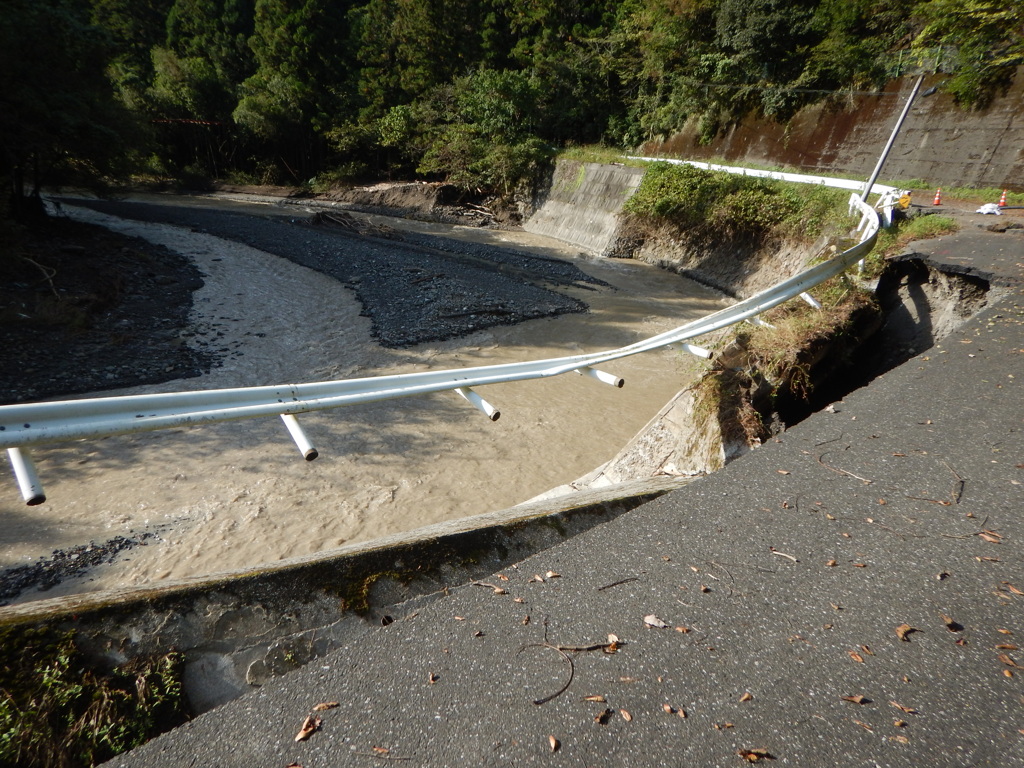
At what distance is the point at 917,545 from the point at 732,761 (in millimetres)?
1474

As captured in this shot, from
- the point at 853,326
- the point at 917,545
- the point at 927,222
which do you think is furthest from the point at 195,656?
the point at 927,222

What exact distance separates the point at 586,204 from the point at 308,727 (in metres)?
22.1

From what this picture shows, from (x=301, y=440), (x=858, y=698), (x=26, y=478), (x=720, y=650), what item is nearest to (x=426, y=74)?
(x=301, y=440)

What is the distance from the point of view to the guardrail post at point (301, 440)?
2.14m

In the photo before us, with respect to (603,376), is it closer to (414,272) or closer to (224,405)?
(224,405)

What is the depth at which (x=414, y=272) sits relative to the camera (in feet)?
48.0

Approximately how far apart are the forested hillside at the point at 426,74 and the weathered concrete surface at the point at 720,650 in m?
15.0

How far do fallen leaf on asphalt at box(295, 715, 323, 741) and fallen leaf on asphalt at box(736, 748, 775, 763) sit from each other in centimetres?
127

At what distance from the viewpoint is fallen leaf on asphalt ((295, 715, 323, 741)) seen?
1.57m

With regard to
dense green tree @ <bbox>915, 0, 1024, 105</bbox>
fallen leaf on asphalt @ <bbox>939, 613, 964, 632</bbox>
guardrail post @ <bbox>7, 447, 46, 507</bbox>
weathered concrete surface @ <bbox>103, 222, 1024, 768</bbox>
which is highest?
dense green tree @ <bbox>915, 0, 1024, 105</bbox>

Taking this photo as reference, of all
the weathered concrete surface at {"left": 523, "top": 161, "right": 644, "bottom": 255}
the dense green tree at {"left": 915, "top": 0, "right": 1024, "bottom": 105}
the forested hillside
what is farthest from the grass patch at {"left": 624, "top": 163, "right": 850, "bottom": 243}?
the forested hillside

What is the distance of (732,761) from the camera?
4.88 ft

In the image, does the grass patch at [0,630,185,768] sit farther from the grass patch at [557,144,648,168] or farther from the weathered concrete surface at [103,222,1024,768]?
the grass patch at [557,144,648,168]

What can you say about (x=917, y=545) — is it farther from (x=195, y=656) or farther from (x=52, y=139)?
(x=52, y=139)
